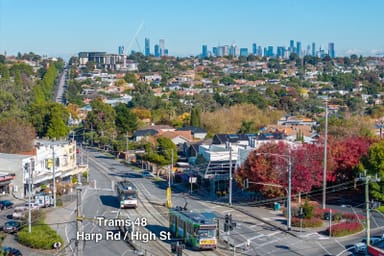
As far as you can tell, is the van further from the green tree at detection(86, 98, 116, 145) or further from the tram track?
the green tree at detection(86, 98, 116, 145)

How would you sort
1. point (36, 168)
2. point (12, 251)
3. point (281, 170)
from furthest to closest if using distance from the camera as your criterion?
point (36, 168)
point (281, 170)
point (12, 251)

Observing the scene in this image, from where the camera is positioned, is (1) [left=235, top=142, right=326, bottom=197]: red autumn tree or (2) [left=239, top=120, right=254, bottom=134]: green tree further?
(2) [left=239, top=120, right=254, bottom=134]: green tree

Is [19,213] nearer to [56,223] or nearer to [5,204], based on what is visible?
[56,223]

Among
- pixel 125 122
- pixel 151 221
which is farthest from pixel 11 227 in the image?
pixel 125 122

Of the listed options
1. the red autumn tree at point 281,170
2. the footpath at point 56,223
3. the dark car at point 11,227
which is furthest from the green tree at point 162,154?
the dark car at point 11,227

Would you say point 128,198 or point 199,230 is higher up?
point 199,230

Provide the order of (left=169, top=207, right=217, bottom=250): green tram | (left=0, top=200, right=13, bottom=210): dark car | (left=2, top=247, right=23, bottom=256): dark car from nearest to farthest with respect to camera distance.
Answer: (left=2, top=247, right=23, bottom=256): dark car, (left=169, top=207, right=217, bottom=250): green tram, (left=0, top=200, right=13, bottom=210): dark car

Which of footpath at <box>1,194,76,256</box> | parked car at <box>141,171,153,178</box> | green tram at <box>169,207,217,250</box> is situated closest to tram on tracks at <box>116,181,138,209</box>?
footpath at <box>1,194,76,256</box>

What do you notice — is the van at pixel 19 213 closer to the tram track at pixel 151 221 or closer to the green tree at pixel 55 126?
the tram track at pixel 151 221

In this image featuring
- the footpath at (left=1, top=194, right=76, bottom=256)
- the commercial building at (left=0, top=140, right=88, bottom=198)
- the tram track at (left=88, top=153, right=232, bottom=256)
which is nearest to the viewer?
the tram track at (left=88, top=153, right=232, bottom=256)

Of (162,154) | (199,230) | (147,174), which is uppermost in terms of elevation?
A: (162,154)

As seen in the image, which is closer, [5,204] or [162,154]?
[5,204]

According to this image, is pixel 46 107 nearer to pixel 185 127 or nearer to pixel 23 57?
pixel 185 127
